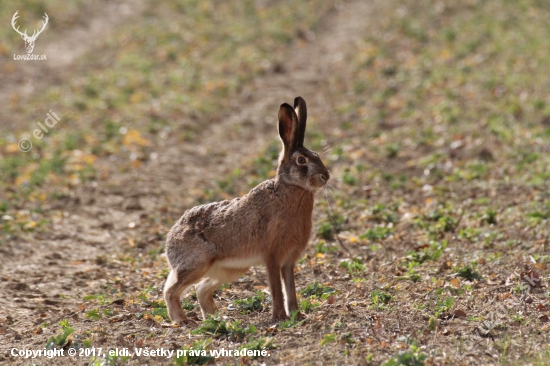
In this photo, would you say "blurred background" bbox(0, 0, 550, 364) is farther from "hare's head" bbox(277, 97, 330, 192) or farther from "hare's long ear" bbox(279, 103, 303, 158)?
"hare's long ear" bbox(279, 103, 303, 158)

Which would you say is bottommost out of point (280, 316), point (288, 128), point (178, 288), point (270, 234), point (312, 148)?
point (280, 316)

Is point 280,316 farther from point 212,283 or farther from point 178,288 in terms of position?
point 178,288

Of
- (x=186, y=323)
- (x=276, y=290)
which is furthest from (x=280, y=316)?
(x=186, y=323)

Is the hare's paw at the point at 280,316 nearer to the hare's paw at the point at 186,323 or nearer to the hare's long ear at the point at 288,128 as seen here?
the hare's paw at the point at 186,323

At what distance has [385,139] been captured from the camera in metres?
12.2

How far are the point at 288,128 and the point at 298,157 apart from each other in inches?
10.5

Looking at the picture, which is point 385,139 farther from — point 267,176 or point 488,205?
point 488,205

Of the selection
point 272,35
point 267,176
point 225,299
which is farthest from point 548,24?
point 225,299

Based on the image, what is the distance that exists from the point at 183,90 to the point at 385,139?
5396mm

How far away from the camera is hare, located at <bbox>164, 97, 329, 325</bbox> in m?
6.01

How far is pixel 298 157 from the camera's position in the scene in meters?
6.04

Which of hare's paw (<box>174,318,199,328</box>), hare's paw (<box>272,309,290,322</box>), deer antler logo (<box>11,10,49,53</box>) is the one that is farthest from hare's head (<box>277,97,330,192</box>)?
deer antler logo (<box>11,10,49,53</box>)

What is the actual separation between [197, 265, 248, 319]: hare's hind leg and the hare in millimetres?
14

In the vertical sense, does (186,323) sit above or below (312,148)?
below
